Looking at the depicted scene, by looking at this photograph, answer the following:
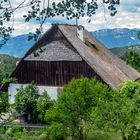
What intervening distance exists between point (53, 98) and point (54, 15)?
1058 inches

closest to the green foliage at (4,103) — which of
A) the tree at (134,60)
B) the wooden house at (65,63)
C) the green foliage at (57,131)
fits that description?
the green foliage at (57,131)

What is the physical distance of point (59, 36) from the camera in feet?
106

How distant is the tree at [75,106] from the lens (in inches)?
947

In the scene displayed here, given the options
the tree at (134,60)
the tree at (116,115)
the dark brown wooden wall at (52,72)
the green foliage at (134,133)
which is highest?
the tree at (134,60)

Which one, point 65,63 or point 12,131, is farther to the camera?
point 65,63

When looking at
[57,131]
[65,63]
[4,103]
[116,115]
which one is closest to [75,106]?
[57,131]

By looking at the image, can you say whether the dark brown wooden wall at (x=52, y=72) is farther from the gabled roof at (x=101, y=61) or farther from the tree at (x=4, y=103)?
the tree at (x=4, y=103)

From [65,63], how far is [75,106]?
27.3 ft

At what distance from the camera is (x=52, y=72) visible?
32.6 metres

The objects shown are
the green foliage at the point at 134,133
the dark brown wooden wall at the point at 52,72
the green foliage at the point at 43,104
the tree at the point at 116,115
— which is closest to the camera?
the tree at the point at 116,115

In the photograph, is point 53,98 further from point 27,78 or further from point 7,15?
point 7,15

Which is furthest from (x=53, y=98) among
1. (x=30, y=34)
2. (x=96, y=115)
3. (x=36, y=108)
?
(x=30, y=34)

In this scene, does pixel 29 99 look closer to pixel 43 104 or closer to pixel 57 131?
pixel 43 104

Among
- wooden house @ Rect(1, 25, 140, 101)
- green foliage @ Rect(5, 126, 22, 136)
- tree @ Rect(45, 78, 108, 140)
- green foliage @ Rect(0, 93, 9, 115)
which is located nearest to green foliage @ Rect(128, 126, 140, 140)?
tree @ Rect(45, 78, 108, 140)
